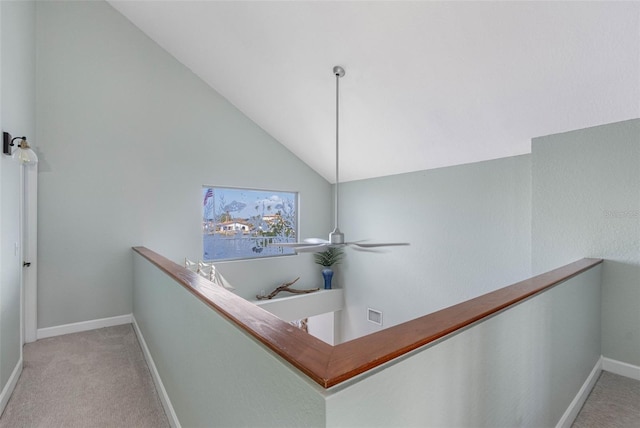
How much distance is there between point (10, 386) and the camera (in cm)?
219

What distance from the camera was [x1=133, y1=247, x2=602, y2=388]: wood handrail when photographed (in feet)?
2.47

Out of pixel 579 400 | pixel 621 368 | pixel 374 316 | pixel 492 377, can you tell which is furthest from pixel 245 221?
pixel 621 368

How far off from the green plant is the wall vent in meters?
1.02

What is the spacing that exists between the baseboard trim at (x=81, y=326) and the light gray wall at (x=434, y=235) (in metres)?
3.34

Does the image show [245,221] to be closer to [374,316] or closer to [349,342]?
[374,316]

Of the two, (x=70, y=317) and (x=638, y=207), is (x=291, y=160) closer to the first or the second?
(x=70, y=317)

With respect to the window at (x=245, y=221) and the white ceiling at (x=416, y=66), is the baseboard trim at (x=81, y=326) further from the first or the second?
the white ceiling at (x=416, y=66)

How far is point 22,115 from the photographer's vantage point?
2701 mm

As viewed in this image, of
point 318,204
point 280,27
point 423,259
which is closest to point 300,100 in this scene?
point 280,27

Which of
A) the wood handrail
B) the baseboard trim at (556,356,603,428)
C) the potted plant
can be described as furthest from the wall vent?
the wood handrail

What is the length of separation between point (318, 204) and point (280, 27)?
9.89ft

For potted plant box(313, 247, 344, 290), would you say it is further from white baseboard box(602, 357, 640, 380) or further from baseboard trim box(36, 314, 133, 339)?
white baseboard box(602, 357, 640, 380)

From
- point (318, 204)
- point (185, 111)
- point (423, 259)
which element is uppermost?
point (185, 111)

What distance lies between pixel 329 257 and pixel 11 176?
Answer: 4130mm
